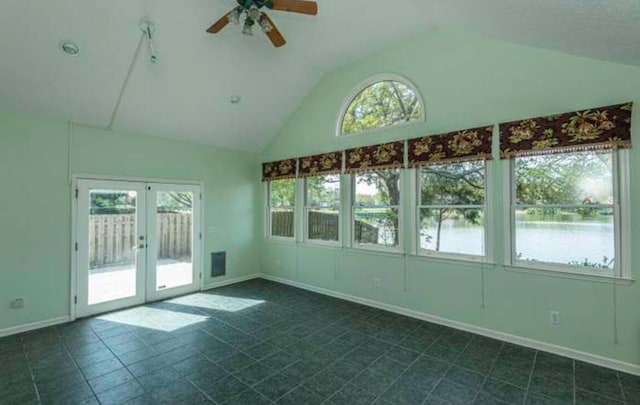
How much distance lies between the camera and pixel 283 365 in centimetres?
290

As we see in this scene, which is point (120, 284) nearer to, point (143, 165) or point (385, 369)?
point (143, 165)

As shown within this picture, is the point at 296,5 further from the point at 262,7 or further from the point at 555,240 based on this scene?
the point at 555,240

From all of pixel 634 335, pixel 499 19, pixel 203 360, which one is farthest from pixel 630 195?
pixel 203 360

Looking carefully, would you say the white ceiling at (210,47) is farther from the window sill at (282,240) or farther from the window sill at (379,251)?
the window sill at (379,251)

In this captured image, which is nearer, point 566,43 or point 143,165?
point 566,43

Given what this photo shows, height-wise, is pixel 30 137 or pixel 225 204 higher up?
pixel 30 137

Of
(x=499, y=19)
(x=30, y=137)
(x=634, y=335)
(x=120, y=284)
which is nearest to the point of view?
(x=499, y=19)

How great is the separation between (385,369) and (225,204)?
416 centimetres

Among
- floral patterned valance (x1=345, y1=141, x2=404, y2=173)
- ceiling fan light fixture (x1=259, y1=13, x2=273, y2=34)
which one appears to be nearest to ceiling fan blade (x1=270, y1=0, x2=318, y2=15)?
ceiling fan light fixture (x1=259, y1=13, x2=273, y2=34)

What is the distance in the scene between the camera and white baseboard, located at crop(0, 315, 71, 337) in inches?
140

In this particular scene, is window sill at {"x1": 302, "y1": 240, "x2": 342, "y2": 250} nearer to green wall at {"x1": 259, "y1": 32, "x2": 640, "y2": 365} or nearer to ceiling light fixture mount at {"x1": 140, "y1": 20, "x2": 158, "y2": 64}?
green wall at {"x1": 259, "y1": 32, "x2": 640, "y2": 365}

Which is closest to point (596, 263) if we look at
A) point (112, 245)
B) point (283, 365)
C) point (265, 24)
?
point (283, 365)

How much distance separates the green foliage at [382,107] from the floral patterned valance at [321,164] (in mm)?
473

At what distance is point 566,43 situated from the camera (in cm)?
249
